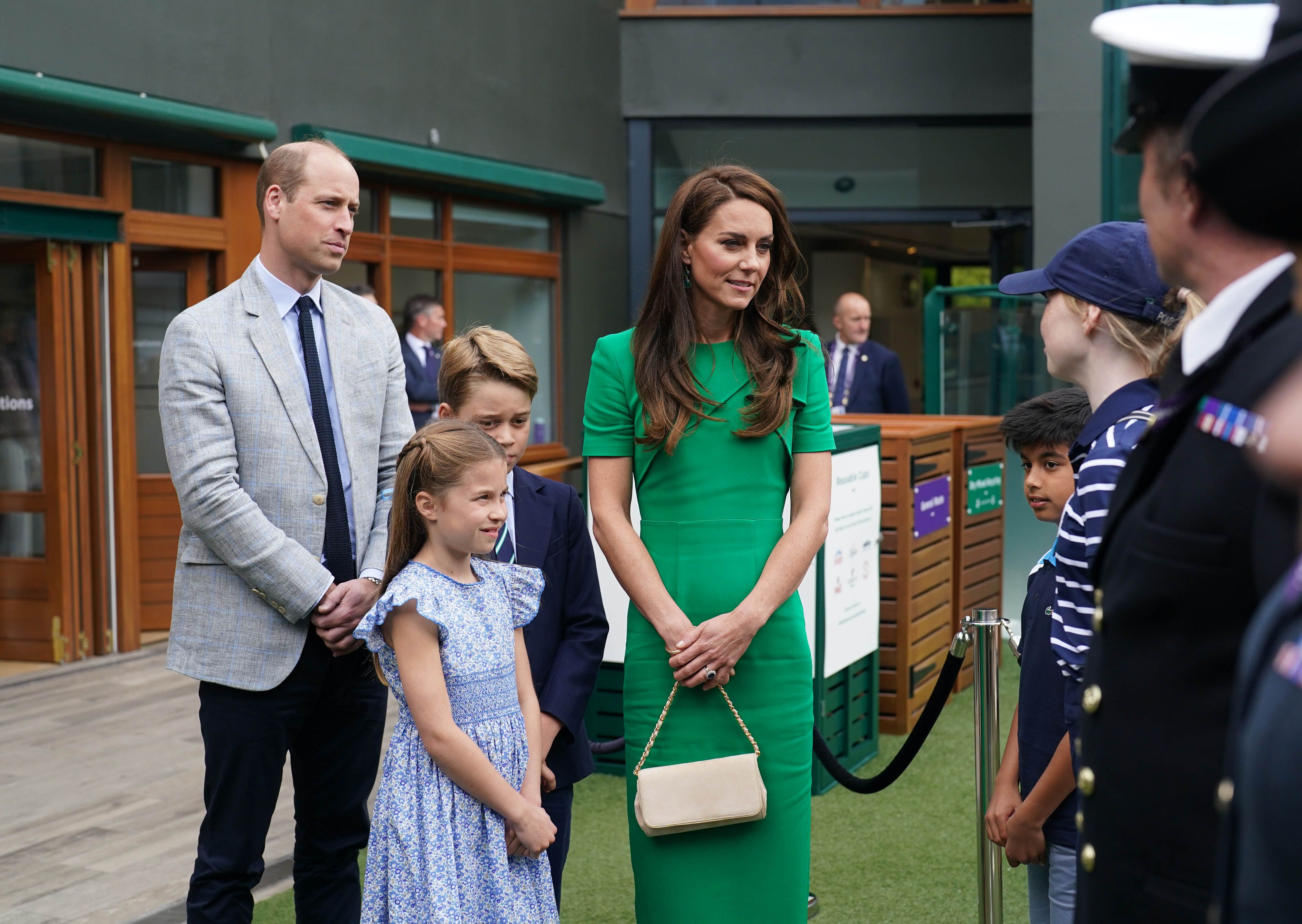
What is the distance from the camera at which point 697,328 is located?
279 cm

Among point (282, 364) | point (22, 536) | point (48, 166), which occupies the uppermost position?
point (48, 166)

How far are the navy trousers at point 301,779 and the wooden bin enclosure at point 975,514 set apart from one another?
4004mm

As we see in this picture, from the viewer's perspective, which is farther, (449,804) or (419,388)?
(419,388)

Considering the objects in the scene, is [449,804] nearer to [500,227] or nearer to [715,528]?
[715,528]

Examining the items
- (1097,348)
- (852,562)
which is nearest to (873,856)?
(852,562)

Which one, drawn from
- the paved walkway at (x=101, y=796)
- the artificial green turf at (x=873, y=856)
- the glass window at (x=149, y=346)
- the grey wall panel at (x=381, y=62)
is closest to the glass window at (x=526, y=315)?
the grey wall panel at (x=381, y=62)

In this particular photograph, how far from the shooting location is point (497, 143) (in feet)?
37.1

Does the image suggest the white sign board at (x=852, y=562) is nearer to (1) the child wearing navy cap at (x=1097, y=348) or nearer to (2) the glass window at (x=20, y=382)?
(1) the child wearing navy cap at (x=1097, y=348)

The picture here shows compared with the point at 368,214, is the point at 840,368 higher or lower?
lower

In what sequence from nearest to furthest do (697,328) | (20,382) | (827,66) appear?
(697,328), (20,382), (827,66)

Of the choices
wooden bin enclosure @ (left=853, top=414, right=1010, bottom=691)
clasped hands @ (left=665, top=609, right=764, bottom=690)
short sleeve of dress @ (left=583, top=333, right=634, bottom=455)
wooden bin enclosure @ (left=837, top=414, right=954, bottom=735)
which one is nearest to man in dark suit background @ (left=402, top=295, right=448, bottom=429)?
wooden bin enclosure @ (left=853, top=414, right=1010, bottom=691)

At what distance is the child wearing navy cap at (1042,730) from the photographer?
2.40 metres

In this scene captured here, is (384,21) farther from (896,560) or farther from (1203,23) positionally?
(1203,23)

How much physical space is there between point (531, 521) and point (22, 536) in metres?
5.57
